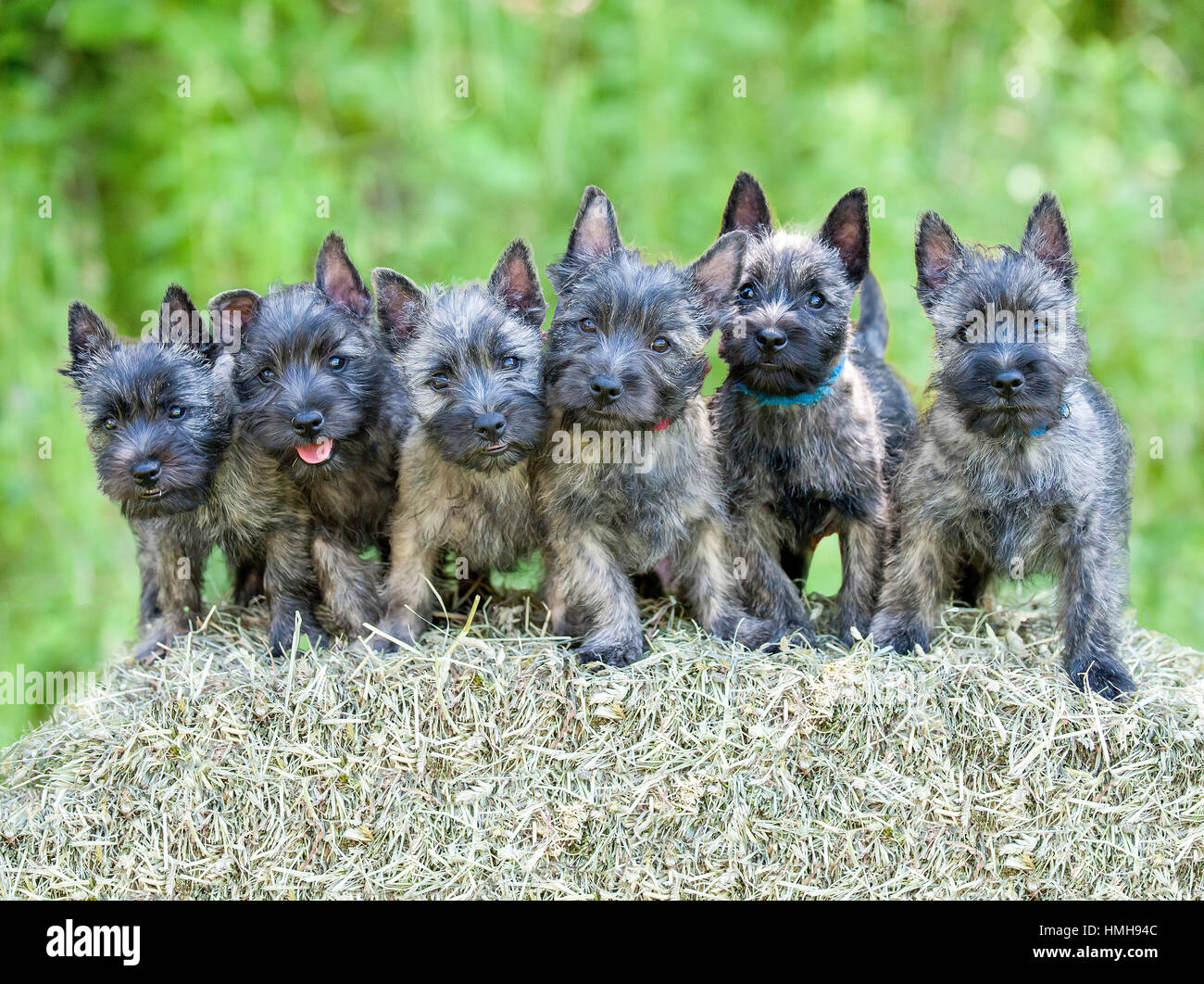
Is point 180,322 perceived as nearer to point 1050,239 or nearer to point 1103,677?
point 1050,239

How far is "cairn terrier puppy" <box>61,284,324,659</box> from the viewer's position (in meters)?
4.11

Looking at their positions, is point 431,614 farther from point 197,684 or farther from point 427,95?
point 427,95

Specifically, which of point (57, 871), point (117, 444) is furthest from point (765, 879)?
point (117, 444)

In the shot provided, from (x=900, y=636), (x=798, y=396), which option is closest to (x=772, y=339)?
(x=798, y=396)

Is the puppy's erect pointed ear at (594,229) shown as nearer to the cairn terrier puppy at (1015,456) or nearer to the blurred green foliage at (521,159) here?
the cairn terrier puppy at (1015,456)

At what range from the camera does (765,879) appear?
383 centimetres

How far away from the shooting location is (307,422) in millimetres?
3969

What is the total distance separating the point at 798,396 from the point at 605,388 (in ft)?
2.80

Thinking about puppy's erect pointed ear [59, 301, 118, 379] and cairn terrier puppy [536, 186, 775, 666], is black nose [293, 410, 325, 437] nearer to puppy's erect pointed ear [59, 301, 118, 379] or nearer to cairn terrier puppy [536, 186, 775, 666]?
cairn terrier puppy [536, 186, 775, 666]

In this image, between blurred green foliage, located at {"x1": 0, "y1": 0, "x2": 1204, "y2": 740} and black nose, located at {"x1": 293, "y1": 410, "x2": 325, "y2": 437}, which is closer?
black nose, located at {"x1": 293, "y1": 410, "x2": 325, "y2": 437}

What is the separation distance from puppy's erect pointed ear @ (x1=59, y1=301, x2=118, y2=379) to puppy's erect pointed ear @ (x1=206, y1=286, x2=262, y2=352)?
43 centimetres

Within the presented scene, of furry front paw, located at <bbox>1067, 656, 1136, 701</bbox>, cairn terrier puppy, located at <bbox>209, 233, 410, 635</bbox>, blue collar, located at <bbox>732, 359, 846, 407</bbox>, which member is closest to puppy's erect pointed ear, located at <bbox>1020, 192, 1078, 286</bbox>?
blue collar, located at <bbox>732, 359, 846, 407</bbox>

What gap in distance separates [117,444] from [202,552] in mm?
623

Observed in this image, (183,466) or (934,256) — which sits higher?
(934,256)
